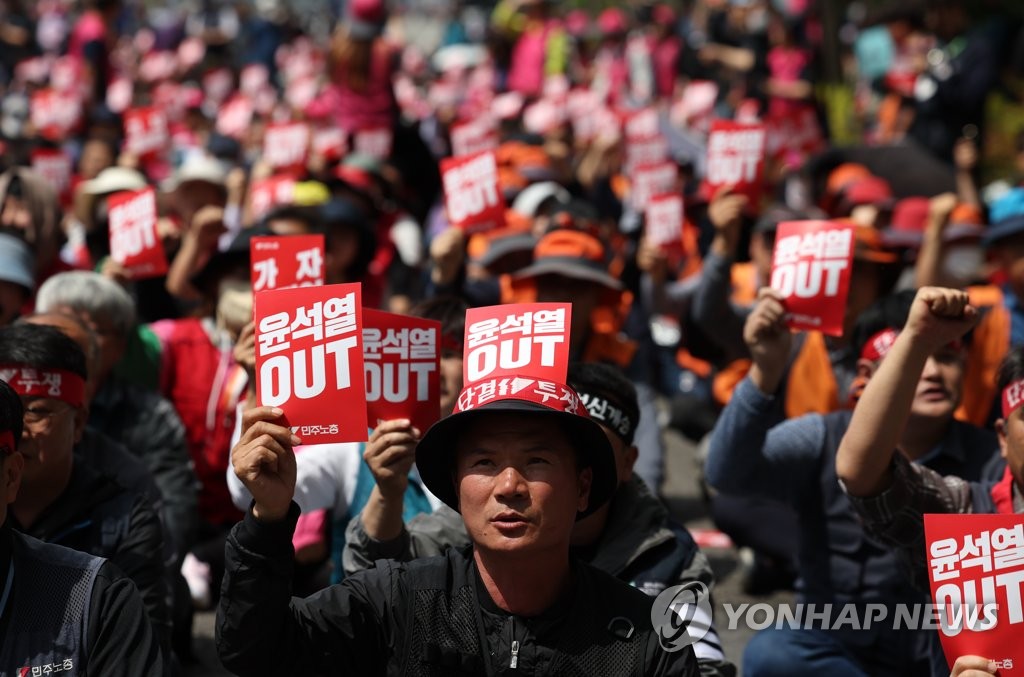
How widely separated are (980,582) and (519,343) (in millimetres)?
1175

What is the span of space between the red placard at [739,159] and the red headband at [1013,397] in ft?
9.93

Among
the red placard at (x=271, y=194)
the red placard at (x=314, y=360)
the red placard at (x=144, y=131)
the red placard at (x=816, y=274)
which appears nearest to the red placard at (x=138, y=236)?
the red placard at (x=271, y=194)

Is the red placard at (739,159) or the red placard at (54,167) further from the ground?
the red placard at (54,167)

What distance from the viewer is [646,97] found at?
1633 centimetres

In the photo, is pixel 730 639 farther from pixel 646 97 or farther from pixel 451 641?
pixel 646 97

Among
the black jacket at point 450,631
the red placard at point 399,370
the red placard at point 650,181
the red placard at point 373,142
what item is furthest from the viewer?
the red placard at point 373,142

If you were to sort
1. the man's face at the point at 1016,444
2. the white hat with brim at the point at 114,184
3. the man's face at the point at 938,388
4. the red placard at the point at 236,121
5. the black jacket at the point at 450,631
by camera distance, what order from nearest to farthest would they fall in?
1. the black jacket at the point at 450,631
2. the man's face at the point at 1016,444
3. the man's face at the point at 938,388
4. the white hat with brim at the point at 114,184
5. the red placard at the point at 236,121

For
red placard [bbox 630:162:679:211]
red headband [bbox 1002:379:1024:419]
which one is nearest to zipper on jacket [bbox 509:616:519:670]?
red headband [bbox 1002:379:1024:419]

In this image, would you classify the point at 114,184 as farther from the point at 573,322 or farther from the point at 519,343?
the point at 519,343

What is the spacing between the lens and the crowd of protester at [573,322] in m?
3.97

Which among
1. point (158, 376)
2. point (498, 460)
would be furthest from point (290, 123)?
point (498, 460)

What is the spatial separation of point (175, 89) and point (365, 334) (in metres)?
14.2

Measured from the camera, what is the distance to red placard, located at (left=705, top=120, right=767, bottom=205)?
22.5ft

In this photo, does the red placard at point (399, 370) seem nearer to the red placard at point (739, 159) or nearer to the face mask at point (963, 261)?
the red placard at point (739, 159)
